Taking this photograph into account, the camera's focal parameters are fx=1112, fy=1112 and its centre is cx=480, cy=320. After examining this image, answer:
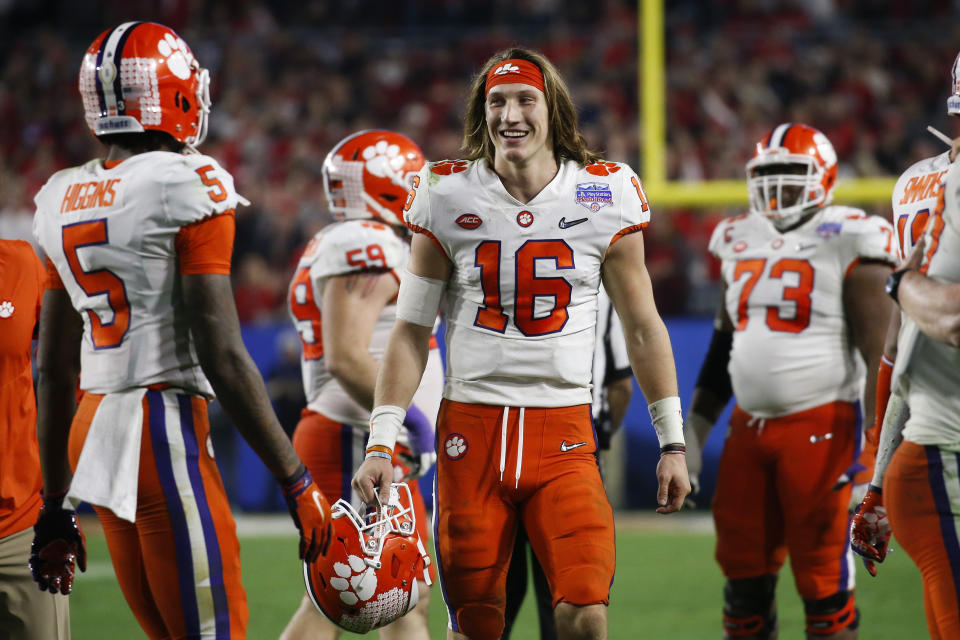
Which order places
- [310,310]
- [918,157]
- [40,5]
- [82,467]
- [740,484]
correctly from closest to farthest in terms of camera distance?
1. [82,467]
2. [310,310]
3. [740,484]
4. [918,157]
5. [40,5]

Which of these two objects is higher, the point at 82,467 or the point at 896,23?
the point at 896,23

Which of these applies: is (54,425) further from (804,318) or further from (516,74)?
(804,318)

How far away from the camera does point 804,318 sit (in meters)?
4.11

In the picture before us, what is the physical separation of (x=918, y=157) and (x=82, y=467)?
9.25 meters

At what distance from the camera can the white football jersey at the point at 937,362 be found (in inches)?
93.1

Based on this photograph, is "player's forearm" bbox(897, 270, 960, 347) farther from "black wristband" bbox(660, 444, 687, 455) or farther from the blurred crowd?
the blurred crowd

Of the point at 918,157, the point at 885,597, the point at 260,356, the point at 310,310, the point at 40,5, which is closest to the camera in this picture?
the point at 310,310

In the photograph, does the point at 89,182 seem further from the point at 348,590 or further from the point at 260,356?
the point at 260,356

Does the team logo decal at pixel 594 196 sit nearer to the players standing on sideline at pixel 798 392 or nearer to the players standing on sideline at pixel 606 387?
the players standing on sideline at pixel 606 387

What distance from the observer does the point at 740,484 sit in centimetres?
410

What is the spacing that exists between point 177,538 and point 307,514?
0.98 ft

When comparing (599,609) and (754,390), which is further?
(754,390)

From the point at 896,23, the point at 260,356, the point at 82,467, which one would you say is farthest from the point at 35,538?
the point at 896,23

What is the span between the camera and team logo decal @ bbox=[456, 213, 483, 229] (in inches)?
109
